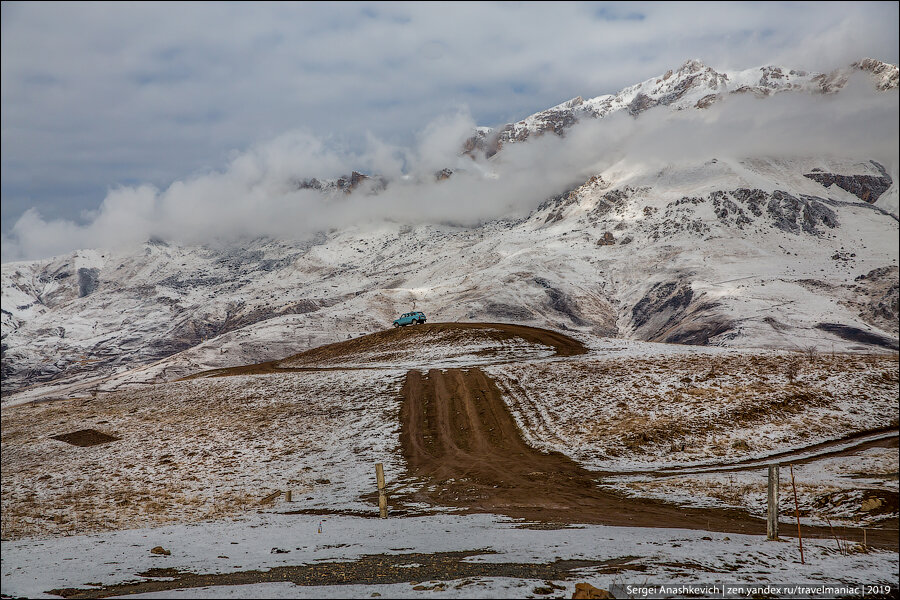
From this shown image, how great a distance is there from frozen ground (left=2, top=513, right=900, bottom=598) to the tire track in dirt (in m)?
3.99

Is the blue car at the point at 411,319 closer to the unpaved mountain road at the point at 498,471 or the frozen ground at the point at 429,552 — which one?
the unpaved mountain road at the point at 498,471

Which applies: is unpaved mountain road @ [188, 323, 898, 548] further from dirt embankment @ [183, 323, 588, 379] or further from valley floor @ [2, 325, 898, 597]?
dirt embankment @ [183, 323, 588, 379]

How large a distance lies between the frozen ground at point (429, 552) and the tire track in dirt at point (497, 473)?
399 cm

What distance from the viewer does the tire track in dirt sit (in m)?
21.0

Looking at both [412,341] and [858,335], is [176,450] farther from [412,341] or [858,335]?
[858,335]

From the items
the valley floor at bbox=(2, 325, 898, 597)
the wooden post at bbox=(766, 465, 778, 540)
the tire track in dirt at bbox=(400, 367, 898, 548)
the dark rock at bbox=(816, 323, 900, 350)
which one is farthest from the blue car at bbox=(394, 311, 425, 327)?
the dark rock at bbox=(816, 323, 900, 350)

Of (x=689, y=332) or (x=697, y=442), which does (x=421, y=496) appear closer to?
(x=697, y=442)

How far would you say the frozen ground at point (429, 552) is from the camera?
10117 mm

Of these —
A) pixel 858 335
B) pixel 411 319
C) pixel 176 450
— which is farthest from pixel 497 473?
pixel 858 335

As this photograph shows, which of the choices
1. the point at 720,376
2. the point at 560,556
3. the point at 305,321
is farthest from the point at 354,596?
the point at 305,321

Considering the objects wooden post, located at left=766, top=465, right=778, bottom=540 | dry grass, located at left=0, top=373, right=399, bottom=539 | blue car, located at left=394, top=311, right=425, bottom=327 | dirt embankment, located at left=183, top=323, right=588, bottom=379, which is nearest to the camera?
wooden post, located at left=766, top=465, right=778, bottom=540

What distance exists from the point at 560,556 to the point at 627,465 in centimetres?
2072

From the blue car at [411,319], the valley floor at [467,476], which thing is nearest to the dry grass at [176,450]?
the valley floor at [467,476]

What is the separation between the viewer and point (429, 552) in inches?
559
